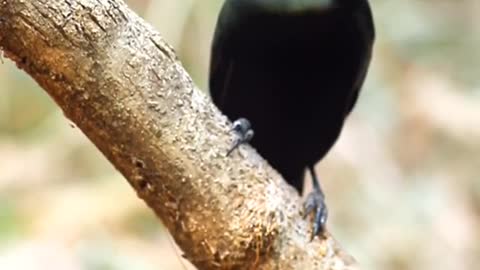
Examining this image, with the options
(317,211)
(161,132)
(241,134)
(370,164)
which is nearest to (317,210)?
(317,211)

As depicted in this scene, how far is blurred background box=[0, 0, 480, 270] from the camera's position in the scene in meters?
2.96

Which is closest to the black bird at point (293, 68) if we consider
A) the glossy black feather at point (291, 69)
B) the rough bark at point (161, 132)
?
the glossy black feather at point (291, 69)

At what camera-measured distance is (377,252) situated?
125 inches

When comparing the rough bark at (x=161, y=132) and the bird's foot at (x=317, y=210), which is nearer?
the rough bark at (x=161, y=132)

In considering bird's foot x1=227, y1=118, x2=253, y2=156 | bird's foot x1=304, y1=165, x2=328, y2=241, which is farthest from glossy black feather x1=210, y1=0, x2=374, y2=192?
bird's foot x1=227, y1=118, x2=253, y2=156

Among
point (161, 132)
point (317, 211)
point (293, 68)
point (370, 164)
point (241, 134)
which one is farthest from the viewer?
point (370, 164)

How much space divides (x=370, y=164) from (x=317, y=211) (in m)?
1.38

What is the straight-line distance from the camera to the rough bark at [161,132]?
1.42 m

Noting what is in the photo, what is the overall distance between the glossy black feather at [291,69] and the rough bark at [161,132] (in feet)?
1.20

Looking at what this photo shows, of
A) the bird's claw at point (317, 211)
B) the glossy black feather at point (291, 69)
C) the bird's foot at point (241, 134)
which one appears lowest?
the bird's claw at point (317, 211)

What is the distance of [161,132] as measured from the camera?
5.09ft

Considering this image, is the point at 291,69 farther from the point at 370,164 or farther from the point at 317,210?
the point at 370,164

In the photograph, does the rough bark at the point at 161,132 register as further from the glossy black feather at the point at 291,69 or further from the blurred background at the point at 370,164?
the blurred background at the point at 370,164

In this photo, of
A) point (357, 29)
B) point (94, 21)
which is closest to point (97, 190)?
point (357, 29)
